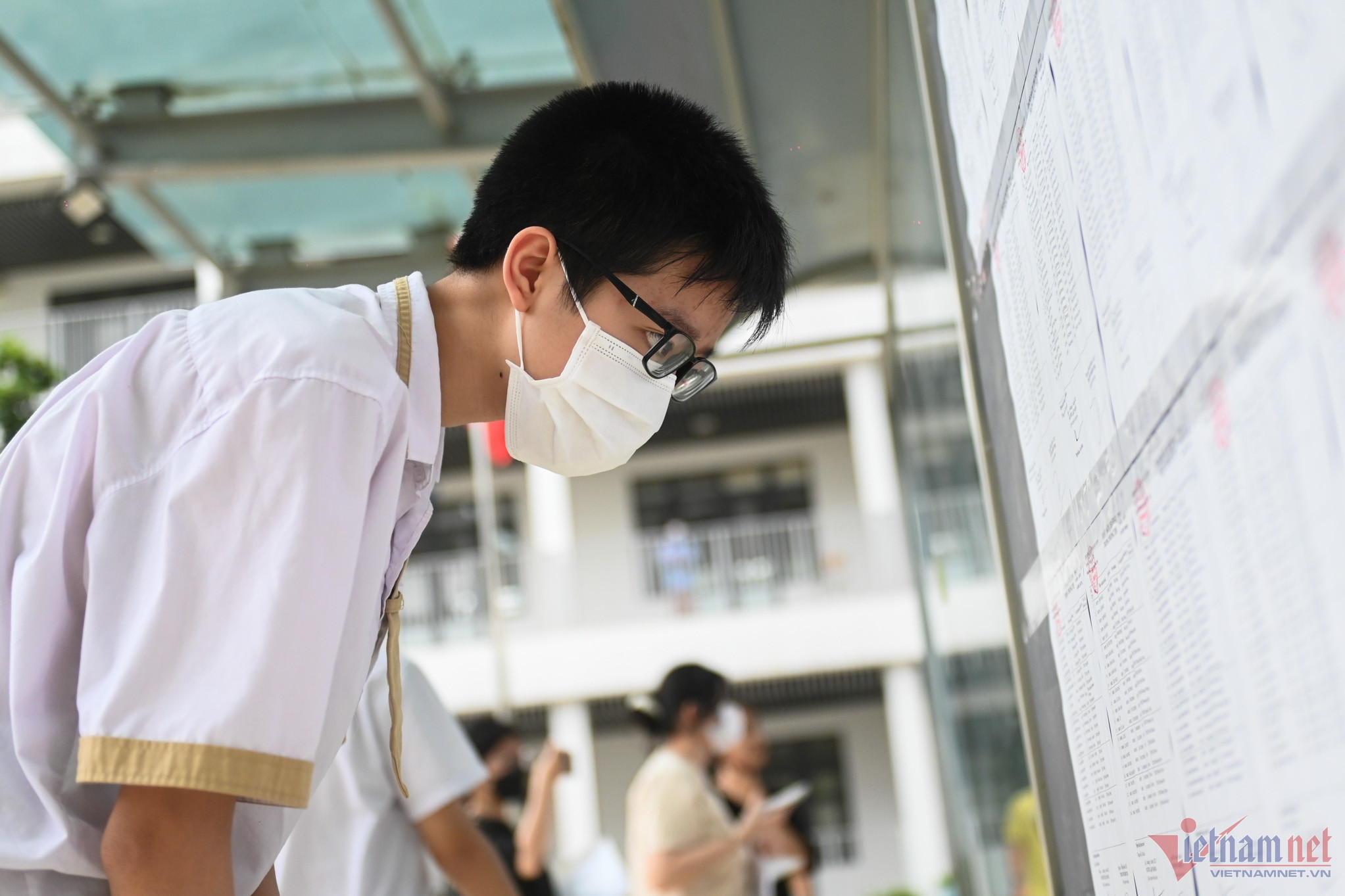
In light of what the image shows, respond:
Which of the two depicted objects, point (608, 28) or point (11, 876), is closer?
point (11, 876)

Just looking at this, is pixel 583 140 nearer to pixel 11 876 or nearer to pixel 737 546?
pixel 11 876

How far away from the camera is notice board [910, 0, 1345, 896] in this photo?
43 cm

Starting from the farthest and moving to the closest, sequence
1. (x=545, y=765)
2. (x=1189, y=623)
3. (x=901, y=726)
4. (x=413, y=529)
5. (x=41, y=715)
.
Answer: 1. (x=901, y=726)
2. (x=545, y=765)
3. (x=413, y=529)
4. (x=41, y=715)
5. (x=1189, y=623)

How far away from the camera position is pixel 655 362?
100cm

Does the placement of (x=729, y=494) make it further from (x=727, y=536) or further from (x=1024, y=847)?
(x=1024, y=847)

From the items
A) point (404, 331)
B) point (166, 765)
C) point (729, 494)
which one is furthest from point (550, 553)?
point (166, 765)

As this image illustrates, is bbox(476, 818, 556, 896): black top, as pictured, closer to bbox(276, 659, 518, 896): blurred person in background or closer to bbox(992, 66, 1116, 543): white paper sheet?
bbox(276, 659, 518, 896): blurred person in background

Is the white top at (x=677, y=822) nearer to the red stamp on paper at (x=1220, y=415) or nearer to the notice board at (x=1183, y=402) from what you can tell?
the notice board at (x=1183, y=402)

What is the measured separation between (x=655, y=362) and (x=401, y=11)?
2839 mm

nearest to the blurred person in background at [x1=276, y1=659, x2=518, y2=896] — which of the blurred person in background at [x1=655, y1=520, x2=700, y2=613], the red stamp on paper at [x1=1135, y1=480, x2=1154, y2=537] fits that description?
the red stamp on paper at [x1=1135, y1=480, x2=1154, y2=537]

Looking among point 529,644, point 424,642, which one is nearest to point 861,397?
point 529,644

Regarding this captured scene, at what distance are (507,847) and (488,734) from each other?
28cm

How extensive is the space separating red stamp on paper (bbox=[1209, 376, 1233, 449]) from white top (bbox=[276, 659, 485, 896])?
57.9 inches

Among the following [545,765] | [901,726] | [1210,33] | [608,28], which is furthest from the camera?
[901,726]
